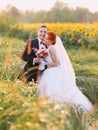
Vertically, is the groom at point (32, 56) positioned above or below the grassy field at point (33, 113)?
below

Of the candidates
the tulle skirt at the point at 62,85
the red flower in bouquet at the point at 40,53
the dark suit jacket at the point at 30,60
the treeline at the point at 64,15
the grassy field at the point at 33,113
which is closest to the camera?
the grassy field at the point at 33,113

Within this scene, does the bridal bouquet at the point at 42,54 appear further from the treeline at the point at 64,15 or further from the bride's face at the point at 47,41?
the treeline at the point at 64,15

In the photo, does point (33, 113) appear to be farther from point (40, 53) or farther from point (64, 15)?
point (64, 15)

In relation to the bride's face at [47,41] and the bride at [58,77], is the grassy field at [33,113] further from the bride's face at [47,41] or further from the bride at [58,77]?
the bride's face at [47,41]

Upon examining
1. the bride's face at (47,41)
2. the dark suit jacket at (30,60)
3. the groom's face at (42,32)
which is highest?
the groom's face at (42,32)

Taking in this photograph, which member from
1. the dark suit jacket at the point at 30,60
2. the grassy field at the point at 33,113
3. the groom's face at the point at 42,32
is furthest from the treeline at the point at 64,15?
the grassy field at the point at 33,113

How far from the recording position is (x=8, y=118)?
15.5ft

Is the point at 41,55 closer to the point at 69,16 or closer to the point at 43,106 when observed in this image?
the point at 43,106

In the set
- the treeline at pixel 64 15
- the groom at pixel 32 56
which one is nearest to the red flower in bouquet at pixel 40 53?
the groom at pixel 32 56

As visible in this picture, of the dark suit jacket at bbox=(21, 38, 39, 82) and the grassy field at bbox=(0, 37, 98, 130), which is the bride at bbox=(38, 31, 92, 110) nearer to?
the dark suit jacket at bbox=(21, 38, 39, 82)

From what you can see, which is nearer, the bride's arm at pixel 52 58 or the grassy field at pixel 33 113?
the grassy field at pixel 33 113

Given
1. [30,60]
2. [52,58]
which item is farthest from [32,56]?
[52,58]

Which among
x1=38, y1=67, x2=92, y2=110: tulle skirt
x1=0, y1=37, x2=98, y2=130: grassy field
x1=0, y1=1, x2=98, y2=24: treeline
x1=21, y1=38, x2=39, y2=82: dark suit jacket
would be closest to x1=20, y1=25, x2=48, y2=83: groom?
x1=21, y1=38, x2=39, y2=82: dark suit jacket

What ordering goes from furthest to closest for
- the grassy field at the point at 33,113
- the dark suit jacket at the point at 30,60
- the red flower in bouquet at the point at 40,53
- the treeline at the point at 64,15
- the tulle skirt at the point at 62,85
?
the treeline at the point at 64,15
the dark suit jacket at the point at 30,60
the red flower in bouquet at the point at 40,53
the tulle skirt at the point at 62,85
the grassy field at the point at 33,113
